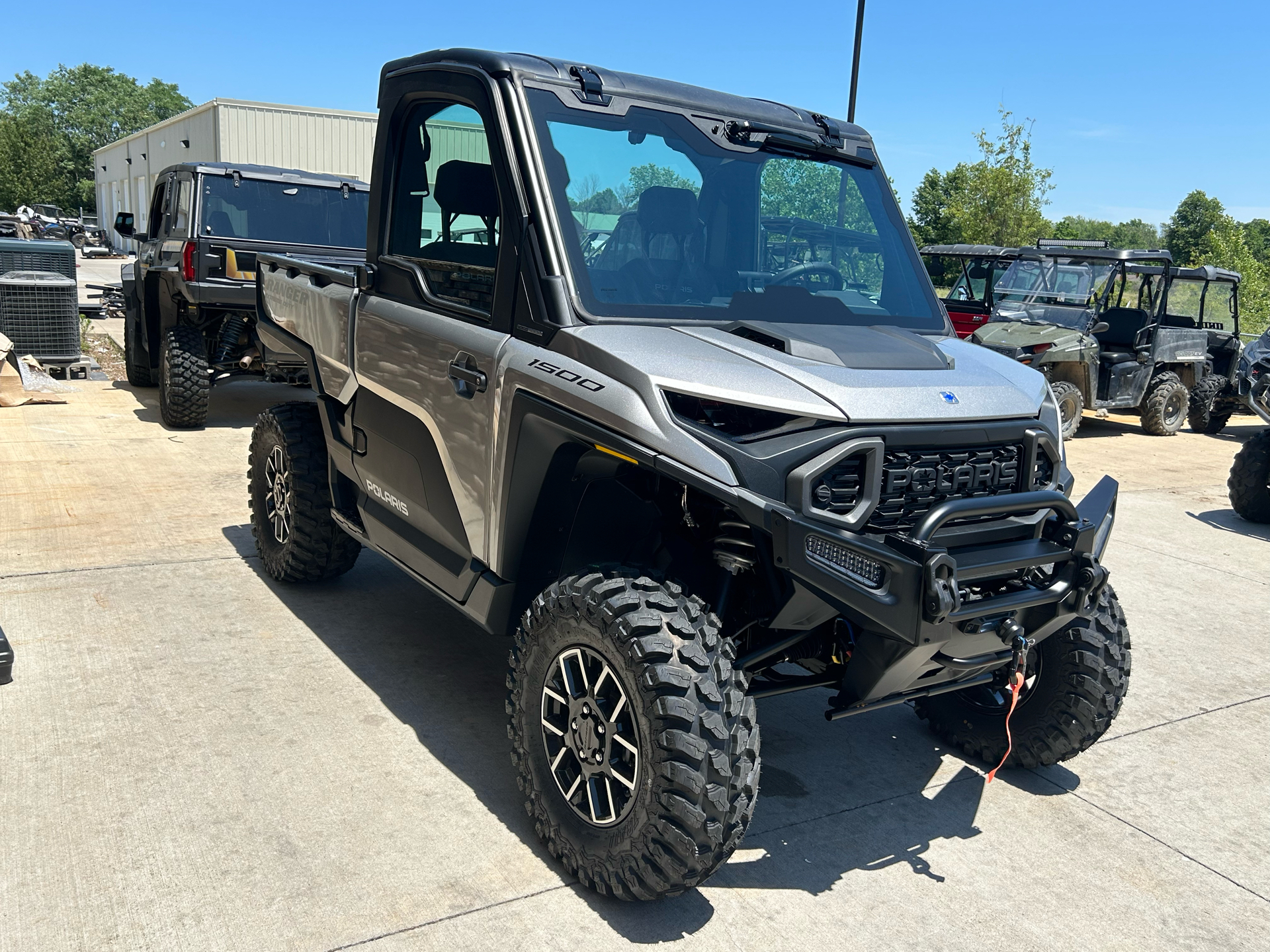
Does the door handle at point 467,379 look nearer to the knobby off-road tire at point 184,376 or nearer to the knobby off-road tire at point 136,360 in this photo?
the knobby off-road tire at point 184,376

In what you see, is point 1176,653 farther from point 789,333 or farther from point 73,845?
point 73,845

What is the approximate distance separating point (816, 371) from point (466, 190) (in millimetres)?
1473

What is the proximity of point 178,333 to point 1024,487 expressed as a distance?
7.79 metres

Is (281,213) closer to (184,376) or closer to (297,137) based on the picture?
(184,376)

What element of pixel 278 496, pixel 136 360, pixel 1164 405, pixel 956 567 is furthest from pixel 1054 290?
pixel 956 567

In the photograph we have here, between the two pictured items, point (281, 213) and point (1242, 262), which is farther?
point (1242, 262)

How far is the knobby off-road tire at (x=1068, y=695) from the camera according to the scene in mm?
3650

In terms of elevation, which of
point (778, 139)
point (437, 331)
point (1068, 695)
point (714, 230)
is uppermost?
point (778, 139)

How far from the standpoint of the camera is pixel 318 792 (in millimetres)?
3496

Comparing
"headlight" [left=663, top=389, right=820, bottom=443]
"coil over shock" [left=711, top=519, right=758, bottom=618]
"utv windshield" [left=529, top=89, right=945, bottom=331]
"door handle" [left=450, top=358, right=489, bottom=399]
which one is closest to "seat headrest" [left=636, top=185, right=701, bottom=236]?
"utv windshield" [left=529, top=89, right=945, bottom=331]

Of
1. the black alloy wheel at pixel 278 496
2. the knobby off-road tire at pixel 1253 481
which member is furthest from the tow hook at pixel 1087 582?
the knobby off-road tire at pixel 1253 481

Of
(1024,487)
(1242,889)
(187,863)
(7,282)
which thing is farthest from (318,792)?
(7,282)

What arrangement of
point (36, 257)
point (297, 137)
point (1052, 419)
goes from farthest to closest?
point (297, 137)
point (36, 257)
point (1052, 419)

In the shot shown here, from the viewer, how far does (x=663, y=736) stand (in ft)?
9.02
